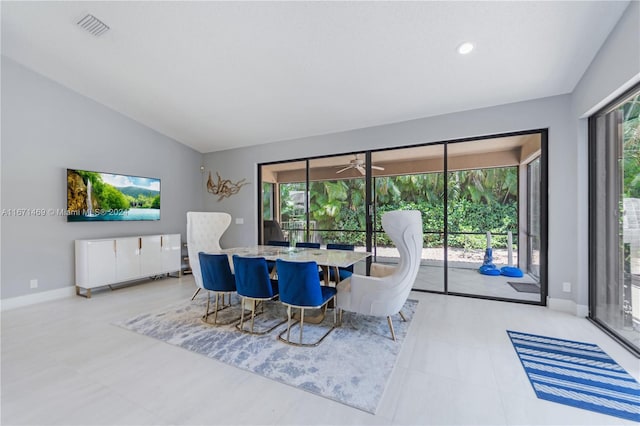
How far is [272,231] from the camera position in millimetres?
5520

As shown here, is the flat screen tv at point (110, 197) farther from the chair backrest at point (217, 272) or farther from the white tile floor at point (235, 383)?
the chair backrest at point (217, 272)

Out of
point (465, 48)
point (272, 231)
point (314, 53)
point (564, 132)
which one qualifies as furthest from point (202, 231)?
point (564, 132)

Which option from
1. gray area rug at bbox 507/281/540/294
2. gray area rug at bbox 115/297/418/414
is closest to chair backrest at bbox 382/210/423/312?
gray area rug at bbox 115/297/418/414

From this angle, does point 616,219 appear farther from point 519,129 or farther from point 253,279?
point 253,279

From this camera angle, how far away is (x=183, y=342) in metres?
2.57

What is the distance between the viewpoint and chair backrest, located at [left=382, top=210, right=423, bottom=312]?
2467 millimetres

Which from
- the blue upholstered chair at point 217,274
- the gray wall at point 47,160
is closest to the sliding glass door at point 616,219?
the blue upholstered chair at point 217,274

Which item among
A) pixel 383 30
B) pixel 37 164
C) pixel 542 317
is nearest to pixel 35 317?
pixel 37 164

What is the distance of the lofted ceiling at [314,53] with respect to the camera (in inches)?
94.7

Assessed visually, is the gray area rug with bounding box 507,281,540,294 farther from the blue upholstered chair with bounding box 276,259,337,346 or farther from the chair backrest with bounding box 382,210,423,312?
the blue upholstered chair with bounding box 276,259,337,346

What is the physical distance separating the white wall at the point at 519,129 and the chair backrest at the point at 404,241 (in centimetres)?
212

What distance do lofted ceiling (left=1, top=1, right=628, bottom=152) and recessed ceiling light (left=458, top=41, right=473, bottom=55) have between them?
5 cm

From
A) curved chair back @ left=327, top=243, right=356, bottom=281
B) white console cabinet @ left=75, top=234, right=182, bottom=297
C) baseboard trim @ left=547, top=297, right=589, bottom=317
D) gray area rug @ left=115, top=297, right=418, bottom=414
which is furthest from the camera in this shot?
white console cabinet @ left=75, top=234, right=182, bottom=297

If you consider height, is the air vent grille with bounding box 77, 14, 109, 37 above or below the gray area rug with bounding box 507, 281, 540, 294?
above
